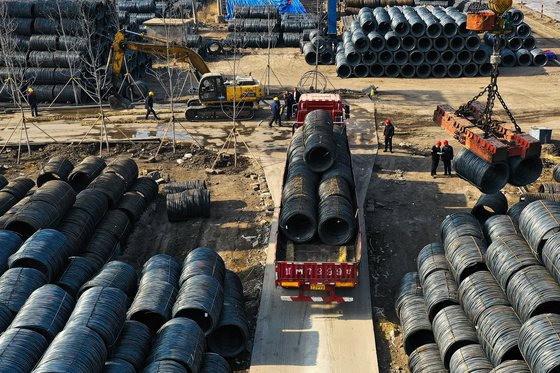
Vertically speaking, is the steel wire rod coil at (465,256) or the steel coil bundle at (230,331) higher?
the steel wire rod coil at (465,256)

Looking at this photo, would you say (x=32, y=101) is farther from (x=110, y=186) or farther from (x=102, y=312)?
(x=102, y=312)

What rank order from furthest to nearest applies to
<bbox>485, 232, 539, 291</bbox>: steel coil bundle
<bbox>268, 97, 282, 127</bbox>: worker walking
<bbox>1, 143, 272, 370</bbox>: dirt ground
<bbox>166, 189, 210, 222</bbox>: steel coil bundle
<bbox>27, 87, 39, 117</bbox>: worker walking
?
<bbox>27, 87, 39, 117</bbox>: worker walking, <bbox>268, 97, 282, 127</bbox>: worker walking, <bbox>166, 189, 210, 222</bbox>: steel coil bundle, <bbox>1, 143, 272, 370</bbox>: dirt ground, <bbox>485, 232, 539, 291</bbox>: steel coil bundle

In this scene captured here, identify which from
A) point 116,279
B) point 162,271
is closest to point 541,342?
point 162,271

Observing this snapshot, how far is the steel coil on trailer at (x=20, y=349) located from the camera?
1037cm

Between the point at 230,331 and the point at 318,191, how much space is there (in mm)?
4751

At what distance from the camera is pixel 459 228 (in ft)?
46.1

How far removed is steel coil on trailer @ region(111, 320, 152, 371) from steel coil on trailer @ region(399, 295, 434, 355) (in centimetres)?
558

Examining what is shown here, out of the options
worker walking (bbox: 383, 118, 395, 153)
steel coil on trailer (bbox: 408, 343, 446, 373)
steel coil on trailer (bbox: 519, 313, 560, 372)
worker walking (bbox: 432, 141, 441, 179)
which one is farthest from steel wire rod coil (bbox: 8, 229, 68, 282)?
worker walking (bbox: 383, 118, 395, 153)

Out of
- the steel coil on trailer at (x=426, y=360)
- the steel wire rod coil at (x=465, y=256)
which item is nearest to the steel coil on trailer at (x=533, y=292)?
the steel wire rod coil at (x=465, y=256)

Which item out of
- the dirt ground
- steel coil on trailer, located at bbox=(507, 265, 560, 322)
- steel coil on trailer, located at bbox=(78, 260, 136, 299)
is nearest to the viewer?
steel coil on trailer, located at bbox=(507, 265, 560, 322)

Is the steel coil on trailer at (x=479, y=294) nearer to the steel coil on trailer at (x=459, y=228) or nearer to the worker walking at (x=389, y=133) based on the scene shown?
the steel coil on trailer at (x=459, y=228)

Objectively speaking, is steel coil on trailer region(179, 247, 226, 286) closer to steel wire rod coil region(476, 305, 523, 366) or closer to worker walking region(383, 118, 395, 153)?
steel wire rod coil region(476, 305, 523, 366)

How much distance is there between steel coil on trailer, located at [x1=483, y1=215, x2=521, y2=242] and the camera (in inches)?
520

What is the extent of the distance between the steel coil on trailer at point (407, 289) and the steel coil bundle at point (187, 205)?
7261 millimetres
